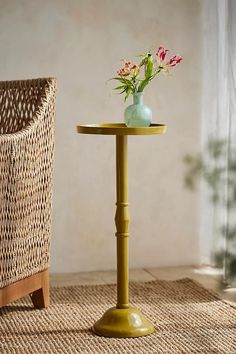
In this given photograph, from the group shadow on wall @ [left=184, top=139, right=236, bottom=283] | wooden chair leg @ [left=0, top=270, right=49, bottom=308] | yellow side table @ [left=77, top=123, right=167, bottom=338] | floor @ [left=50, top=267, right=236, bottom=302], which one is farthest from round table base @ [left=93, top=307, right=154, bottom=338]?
floor @ [left=50, top=267, right=236, bottom=302]

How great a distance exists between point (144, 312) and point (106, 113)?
3.60 feet

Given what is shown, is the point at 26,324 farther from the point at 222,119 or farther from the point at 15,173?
the point at 222,119

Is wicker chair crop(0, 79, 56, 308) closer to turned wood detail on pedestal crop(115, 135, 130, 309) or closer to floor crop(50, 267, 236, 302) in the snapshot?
turned wood detail on pedestal crop(115, 135, 130, 309)

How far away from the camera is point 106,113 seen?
375 centimetres

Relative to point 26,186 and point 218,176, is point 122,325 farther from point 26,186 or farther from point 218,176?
point 218,176

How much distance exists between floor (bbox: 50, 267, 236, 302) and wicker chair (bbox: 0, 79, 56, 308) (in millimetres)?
516

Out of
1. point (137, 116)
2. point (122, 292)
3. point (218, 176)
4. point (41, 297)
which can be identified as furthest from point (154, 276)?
point (137, 116)

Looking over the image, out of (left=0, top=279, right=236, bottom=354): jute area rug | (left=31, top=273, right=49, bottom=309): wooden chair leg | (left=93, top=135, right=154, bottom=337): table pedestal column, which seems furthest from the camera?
(left=31, top=273, right=49, bottom=309): wooden chair leg

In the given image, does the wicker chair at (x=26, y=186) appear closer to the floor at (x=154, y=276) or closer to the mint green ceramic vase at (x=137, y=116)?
the mint green ceramic vase at (x=137, y=116)

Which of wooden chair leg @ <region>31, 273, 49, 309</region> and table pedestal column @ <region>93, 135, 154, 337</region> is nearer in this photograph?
table pedestal column @ <region>93, 135, 154, 337</region>

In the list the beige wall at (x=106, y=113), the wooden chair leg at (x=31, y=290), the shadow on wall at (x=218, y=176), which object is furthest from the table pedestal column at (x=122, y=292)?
the beige wall at (x=106, y=113)

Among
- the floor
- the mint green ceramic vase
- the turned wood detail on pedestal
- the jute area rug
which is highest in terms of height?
the mint green ceramic vase

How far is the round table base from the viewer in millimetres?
2684

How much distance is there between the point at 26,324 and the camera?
2.85m
